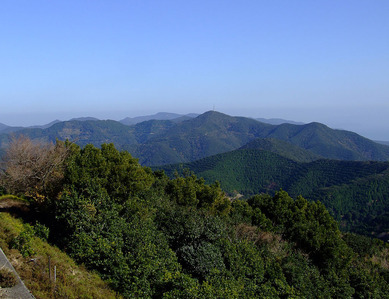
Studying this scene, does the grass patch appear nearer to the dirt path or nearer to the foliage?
the foliage

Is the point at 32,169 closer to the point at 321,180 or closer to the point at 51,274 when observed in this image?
the point at 51,274

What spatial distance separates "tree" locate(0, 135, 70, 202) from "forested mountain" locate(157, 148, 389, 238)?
48089 millimetres

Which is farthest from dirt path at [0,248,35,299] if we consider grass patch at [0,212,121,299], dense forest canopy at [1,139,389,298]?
dense forest canopy at [1,139,389,298]

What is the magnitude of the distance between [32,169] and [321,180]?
419ft

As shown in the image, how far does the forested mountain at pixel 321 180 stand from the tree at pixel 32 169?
158 feet

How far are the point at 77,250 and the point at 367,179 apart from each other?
377 feet

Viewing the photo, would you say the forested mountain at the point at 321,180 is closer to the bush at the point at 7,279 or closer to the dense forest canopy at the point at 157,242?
the dense forest canopy at the point at 157,242

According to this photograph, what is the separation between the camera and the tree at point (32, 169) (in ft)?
55.1

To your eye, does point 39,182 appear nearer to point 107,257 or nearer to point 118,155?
point 118,155

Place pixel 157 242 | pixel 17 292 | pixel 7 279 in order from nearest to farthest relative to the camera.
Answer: pixel 17 292
pixel 7 279
pixel 157 242

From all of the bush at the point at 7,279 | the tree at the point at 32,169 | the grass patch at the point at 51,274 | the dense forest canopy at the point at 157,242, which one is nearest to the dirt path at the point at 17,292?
the bush at the point at 7,279

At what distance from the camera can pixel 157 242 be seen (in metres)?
12.7

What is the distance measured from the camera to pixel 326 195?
317 ft

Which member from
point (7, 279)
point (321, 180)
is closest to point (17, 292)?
point (7, 279)
